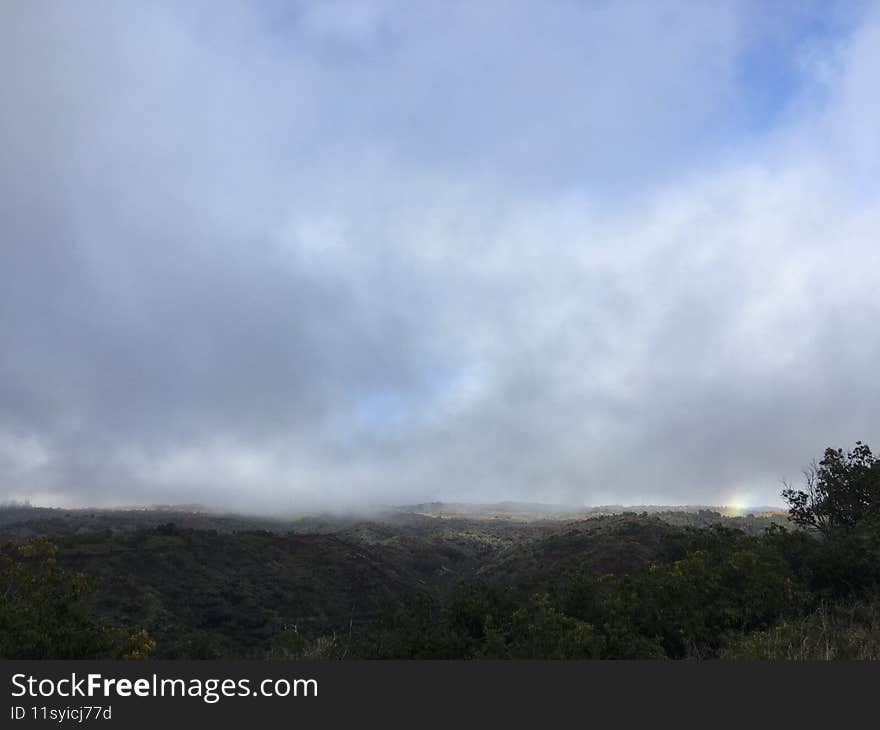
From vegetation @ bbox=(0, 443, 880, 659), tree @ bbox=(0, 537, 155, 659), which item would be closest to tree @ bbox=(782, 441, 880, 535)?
vegetation @ bbox=(0, 443, 880, 659)

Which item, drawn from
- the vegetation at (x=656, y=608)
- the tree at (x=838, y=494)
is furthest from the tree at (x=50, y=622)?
the tree at (x=838, y=494)

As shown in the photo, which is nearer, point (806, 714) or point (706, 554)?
point (806, 714)

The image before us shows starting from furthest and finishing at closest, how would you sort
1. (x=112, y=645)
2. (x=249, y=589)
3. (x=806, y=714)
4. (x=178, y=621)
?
(x=249, y=589) < (x=178, y=621) < (x=112, y=645) < (x=806, y=714)

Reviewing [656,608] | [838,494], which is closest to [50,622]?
[656,608]

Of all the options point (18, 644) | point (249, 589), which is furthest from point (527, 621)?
point (249, 589)

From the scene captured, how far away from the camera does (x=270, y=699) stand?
6.38m

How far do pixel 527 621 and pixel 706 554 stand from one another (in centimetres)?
531

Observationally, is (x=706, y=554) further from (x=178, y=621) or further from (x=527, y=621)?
(x=178, y=621)

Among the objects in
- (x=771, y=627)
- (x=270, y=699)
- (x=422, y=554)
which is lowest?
(x=422, y=554)

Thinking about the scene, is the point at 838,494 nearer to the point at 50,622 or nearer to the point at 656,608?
the point at 656,608

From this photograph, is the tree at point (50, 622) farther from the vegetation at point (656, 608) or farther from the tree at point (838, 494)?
the tree at point (838, 494)

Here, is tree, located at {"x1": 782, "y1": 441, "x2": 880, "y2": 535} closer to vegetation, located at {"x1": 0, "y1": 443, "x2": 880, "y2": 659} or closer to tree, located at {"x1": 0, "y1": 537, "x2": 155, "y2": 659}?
vegetation, located at {"x1": 0, "y1": 443, "x2": 880, "y2": 659}

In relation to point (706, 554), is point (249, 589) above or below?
below

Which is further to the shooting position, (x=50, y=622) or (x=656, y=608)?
(x=656, y=608)
